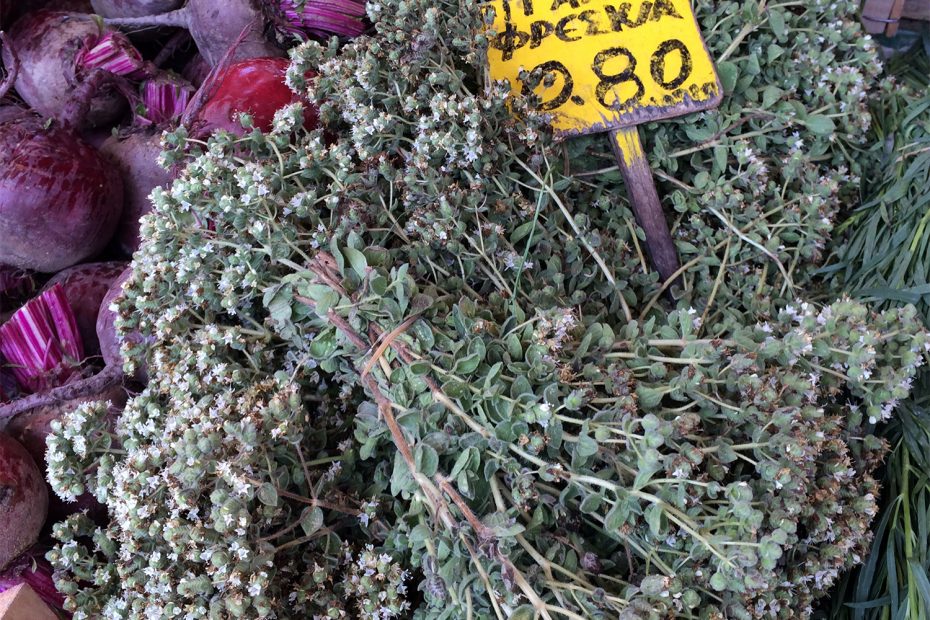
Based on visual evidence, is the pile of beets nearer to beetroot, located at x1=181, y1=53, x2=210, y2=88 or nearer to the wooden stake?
beetroot, located at x1=181, y1=53, x2=210, y2=88

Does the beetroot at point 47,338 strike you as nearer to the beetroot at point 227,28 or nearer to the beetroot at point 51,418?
the beetroot at point 51,418

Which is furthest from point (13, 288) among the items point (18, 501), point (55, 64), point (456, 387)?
point (456, 387)

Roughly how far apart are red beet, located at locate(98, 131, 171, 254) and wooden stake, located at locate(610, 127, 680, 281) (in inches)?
45.9

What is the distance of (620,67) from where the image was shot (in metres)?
1.50

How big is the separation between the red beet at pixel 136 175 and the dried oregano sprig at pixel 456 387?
1.63 feet

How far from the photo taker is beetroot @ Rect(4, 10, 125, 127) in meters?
1.90

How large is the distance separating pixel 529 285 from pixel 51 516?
1.16 meters

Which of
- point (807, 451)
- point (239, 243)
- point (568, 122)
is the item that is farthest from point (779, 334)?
point (239, 243)

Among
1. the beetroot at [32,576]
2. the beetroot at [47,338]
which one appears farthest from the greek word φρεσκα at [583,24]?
the beetroot at [32,576]

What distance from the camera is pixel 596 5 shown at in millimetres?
1509

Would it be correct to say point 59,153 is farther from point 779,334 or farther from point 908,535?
point 908,535

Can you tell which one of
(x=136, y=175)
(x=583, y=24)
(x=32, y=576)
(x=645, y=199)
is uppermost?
(x=583, y=24)

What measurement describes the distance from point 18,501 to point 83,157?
2.74 ft

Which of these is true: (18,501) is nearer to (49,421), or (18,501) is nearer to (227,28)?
(49,421)
